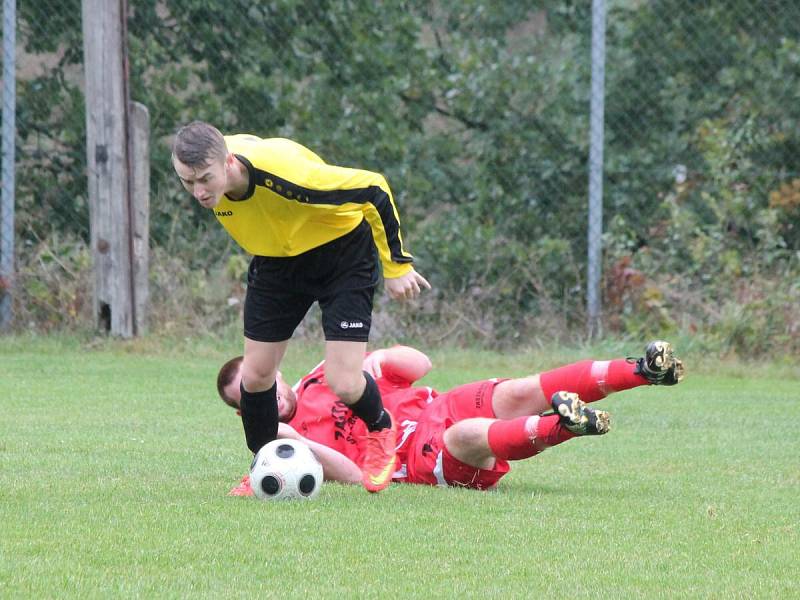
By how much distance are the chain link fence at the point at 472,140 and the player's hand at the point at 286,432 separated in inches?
181

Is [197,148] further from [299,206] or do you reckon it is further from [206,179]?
[299,206]

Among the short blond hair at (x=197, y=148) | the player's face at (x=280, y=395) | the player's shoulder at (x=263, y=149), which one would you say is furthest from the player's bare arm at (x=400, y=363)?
the short blond hair at (x=197, y=148)

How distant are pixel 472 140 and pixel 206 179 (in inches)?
235

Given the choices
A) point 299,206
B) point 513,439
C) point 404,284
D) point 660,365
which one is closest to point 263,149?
point 299,206

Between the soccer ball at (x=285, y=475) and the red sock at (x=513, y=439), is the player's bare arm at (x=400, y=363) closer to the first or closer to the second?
the red sock at (x=513, y=439)

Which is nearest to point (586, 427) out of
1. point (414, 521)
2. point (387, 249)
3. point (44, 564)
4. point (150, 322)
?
point (414, 521)

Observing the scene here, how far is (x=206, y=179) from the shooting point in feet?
14.5

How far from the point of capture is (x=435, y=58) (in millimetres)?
10180

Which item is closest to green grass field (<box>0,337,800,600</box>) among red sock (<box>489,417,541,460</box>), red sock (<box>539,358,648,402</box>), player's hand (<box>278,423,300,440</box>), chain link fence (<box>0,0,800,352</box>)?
red sock (<box>489,417,541,460</box>)

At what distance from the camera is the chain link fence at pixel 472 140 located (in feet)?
31.9

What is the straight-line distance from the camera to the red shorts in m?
5.03

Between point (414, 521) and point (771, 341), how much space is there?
5.78 metres

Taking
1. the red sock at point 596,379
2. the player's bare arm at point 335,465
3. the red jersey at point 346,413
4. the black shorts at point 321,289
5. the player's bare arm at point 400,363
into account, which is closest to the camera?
the red sock at point 596,379

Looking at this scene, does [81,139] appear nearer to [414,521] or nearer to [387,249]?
[387,249]
